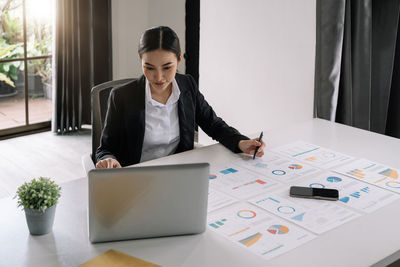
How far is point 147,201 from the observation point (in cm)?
163

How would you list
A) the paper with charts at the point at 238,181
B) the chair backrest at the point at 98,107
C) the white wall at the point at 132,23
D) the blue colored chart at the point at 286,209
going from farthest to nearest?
1. the white wall at the point at 132,23
2. the chair backrest at the point at 98,107
3. the paper with charts at the point at 238,181
4. the blue colored chart at the point at 286,209

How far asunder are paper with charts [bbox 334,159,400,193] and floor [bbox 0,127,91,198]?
6.80 ft

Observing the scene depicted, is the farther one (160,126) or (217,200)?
(160,126)

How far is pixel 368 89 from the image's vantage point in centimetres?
317

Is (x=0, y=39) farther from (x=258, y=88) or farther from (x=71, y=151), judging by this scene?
(x=258, y=88)

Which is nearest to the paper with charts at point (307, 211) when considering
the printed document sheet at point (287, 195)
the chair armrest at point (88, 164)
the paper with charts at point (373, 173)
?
Result: the printed document sheet at point (287, 195)

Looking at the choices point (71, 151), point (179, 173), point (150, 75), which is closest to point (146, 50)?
point (150, 75)

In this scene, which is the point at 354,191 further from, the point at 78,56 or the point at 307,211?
the point at 78,56

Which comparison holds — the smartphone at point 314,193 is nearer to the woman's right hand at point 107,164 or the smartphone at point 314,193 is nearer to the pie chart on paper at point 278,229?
the pie chart on paper at point 278,229

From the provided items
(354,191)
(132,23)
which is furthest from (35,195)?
(132,23)

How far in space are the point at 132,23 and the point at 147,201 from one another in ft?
11.1

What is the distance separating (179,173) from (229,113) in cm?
240

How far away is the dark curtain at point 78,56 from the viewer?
4.40m

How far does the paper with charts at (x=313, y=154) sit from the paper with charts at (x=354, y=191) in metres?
0.11
